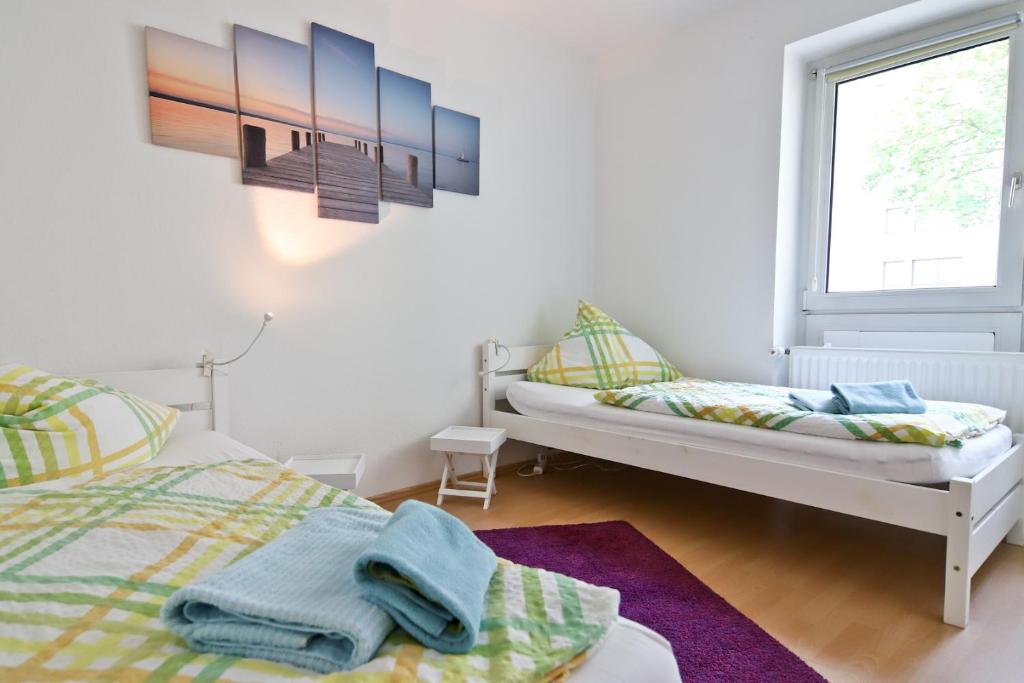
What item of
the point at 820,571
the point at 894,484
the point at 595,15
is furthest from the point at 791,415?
the point at 595,15

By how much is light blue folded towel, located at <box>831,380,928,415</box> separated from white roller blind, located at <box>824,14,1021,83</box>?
166 cm

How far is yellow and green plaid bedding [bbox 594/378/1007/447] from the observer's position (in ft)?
5.69

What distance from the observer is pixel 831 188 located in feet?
9.84

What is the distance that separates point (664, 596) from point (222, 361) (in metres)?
1.87

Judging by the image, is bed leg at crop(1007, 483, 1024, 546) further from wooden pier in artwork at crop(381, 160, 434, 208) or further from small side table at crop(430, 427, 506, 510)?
wooden pier in artwork at crop(381, 160, 434, 208)

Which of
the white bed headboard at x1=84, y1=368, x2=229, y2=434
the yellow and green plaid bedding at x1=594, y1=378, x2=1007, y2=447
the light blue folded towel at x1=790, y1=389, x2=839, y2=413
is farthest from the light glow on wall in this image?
the light blue folded towel at x1=790, y1=389, x2=839, y2=413

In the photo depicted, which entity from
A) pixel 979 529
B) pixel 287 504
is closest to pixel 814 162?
pixel 979 529

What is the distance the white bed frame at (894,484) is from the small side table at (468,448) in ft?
0.80

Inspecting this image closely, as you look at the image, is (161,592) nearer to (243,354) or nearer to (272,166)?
(243,354)

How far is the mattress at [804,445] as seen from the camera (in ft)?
5.54

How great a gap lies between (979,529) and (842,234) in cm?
175

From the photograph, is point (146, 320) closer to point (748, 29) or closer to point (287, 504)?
point (287, 504)

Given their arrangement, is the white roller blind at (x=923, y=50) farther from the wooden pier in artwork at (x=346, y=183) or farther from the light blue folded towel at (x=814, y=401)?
the wooden pier in artwork at (x=346, y=183)

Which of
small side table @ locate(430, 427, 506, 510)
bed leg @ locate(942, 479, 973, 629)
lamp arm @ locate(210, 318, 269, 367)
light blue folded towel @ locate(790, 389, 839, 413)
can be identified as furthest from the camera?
small side table @ locate(430, 427, 506, 510)
